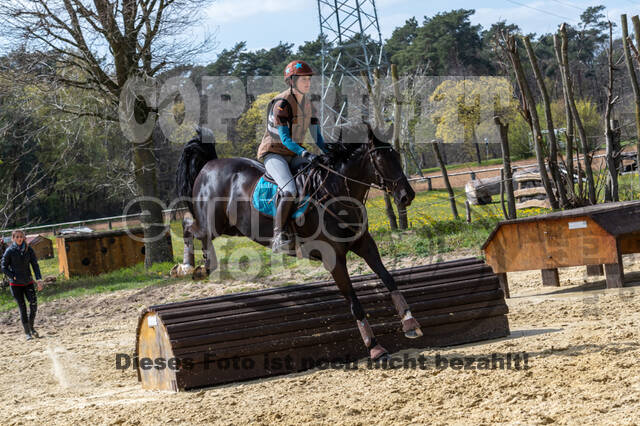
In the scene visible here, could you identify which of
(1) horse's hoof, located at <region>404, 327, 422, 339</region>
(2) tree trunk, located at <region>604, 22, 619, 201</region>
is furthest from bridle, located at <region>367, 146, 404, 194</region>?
(2) tree trunk, located at <region>604, 22, 619, 201</region>

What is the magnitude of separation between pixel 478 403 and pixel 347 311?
234cm

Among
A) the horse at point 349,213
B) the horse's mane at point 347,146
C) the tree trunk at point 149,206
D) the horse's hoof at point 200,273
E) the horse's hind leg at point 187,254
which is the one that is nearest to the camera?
the horse at point 349,213

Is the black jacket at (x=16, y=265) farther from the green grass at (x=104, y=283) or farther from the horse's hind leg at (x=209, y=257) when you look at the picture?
the horse's hind leg at (x=209, y=257)

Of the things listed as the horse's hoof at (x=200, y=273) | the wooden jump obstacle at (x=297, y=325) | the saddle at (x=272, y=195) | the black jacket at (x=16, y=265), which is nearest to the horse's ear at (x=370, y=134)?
the saddle at (x=272, y=195)

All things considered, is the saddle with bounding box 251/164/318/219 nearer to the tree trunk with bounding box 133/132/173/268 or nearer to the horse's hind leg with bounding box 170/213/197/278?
the horse's hind leg with bounding box 170/213/197/278

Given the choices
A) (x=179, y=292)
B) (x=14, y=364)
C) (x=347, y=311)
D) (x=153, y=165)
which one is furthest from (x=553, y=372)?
(x=153, y=165)

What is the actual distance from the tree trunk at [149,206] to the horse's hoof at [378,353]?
41.9 feet

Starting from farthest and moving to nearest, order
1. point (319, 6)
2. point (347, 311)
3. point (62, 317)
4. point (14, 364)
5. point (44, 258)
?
point (319, 6), point (44, 258), point (62, 317), point (14, 364), point (347, 311)

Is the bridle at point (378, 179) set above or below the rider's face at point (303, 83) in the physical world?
below

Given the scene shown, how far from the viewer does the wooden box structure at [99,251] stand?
18312 mm

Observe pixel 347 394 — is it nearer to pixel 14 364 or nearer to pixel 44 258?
pixel 14 364

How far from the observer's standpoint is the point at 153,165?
18094 millimetres

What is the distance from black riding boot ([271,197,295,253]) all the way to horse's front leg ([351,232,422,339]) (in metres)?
0.69

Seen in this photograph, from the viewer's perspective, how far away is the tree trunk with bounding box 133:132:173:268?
18109 mm
